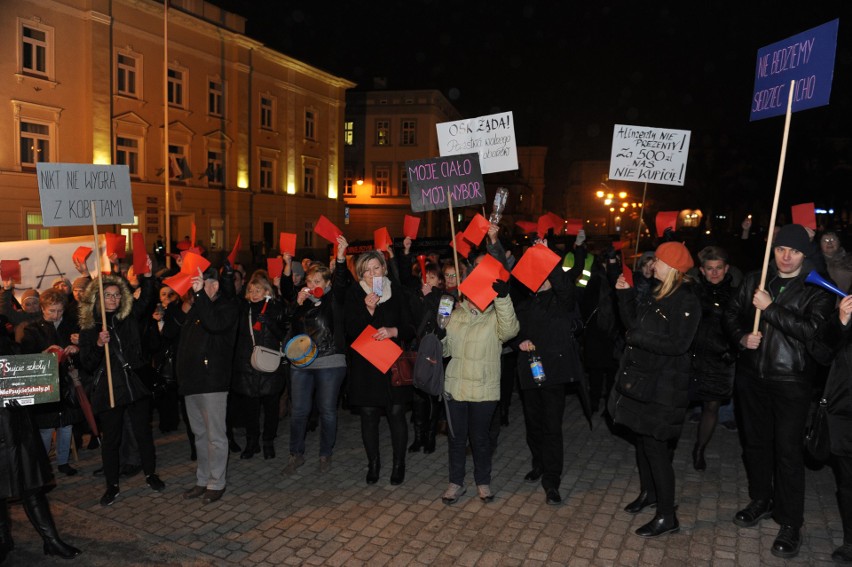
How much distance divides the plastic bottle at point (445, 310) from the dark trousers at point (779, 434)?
248 cm

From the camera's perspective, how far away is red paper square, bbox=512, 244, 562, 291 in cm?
563

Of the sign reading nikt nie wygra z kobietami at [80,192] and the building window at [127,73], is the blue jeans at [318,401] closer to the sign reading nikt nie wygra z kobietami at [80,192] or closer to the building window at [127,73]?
the sign reading nikt nie wygra z kobietami at [80,192]

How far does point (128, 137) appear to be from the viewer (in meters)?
30.9

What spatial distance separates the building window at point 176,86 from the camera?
33562 mm

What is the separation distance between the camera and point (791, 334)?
189 inches

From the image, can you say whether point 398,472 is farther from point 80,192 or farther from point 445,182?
point 80,192

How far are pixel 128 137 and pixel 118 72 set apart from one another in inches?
114

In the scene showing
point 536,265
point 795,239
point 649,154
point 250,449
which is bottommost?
point 250,449

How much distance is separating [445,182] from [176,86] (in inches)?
1199

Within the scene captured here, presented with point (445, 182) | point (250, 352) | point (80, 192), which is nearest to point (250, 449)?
point (250, 352)

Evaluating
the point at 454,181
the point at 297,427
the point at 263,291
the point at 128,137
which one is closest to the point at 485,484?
the point at 297,427

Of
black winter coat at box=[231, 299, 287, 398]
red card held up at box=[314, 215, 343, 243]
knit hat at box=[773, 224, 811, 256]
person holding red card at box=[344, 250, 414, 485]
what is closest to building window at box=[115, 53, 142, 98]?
red card held up at box=[314, 215, 343, 243]

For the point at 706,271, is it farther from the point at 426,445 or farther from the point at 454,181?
the point at 426,445

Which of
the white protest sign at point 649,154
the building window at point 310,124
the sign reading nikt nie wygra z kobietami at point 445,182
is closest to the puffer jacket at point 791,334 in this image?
the sign reading nikt nie wygra z kobietami at point 445,182
